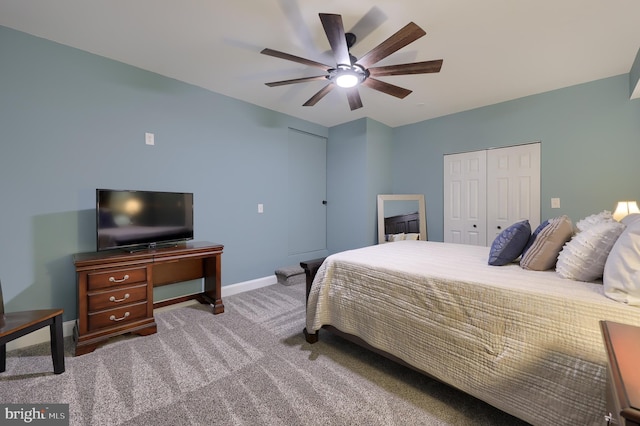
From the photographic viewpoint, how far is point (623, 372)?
68cm

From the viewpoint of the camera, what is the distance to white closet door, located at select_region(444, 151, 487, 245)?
3799mm

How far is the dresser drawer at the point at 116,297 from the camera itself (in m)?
2.12

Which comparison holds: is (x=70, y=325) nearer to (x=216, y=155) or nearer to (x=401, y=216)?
(x=216, y=155)

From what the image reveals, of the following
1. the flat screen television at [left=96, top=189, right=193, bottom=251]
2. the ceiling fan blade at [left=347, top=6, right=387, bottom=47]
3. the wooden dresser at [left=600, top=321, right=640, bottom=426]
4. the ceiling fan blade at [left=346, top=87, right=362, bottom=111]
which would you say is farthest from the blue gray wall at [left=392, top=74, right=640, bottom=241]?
the flat screen television at [left=96, top=189, right=193, bottom=251]

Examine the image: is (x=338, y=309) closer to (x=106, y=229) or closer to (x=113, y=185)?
(x=106, y=229)

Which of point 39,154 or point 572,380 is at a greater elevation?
point 39,154

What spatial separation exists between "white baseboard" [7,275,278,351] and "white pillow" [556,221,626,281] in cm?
329

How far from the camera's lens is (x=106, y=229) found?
234 centimetres

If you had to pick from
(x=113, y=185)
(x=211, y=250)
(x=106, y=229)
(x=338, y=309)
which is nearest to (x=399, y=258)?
(x=338, y=309)

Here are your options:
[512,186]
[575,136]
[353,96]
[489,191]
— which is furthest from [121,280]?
[575,136]

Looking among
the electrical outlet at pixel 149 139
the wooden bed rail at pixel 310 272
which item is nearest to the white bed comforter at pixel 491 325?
the wooden bed rail at pixel 310 272

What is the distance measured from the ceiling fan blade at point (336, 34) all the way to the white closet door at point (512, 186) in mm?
2806

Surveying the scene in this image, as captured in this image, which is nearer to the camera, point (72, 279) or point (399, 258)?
point (399, 258)

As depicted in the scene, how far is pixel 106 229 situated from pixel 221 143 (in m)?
1.63
